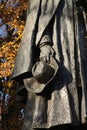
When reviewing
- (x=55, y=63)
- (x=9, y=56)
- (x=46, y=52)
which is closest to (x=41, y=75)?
(x=55, y=63)

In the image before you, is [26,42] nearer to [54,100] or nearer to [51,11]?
[51,11]

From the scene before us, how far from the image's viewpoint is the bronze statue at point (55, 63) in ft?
15.0

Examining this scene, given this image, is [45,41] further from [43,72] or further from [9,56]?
[9,56]

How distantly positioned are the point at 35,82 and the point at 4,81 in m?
10.6

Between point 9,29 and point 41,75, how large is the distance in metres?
12.3

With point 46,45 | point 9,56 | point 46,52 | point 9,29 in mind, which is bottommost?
point 46,52

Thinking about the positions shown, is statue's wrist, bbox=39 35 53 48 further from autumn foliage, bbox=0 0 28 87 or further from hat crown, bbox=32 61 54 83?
autumn foliage, bbox=0 0 28 87

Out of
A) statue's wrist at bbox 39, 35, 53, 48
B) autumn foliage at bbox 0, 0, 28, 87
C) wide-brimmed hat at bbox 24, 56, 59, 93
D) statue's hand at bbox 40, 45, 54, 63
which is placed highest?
autumn foliage at bbox 0, 0, 28, 87

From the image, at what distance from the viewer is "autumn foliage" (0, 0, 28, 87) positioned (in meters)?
14.4

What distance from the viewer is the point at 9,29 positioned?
54.9ft

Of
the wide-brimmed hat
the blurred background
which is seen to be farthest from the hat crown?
the blurred background

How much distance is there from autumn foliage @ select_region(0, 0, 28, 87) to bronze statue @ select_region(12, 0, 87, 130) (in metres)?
8.95

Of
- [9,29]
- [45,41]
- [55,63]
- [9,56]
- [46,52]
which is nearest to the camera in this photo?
[55,63]

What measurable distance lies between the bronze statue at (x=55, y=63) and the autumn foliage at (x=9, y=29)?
8945 mm
